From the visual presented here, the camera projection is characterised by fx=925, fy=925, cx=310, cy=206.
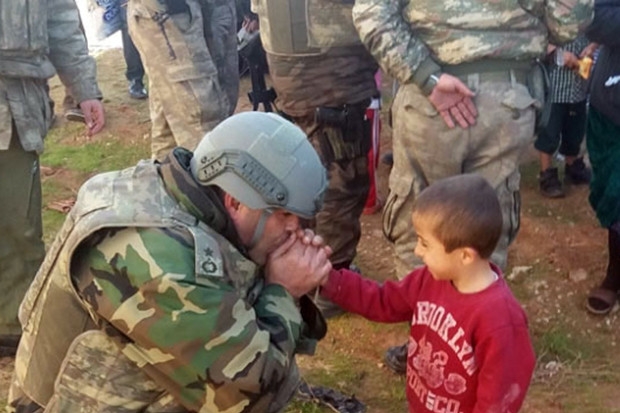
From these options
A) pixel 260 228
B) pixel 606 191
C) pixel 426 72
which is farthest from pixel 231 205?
pixel 606 191

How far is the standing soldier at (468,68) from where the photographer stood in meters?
3.57

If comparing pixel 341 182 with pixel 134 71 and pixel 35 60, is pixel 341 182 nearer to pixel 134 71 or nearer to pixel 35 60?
pixel 35 60

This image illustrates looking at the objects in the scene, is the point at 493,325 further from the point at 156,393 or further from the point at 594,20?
the point at 594,20

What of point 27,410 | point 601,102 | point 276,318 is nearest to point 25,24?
point 27,410

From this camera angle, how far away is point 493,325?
2.64 m

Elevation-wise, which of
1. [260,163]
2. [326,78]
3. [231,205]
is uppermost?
[260,163]

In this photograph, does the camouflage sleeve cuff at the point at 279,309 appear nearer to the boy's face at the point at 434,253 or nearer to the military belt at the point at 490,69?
the boy's face at the point at 434,253

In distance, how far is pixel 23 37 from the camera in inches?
153

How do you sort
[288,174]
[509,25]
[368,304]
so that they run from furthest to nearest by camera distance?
[509,25]
[368,304]
[288,174]

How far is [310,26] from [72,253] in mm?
2356

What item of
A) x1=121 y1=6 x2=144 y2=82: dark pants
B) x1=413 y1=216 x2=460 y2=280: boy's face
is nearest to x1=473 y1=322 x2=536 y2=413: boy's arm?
x1=413 y1=216 x2=460 y2=280: boy's face

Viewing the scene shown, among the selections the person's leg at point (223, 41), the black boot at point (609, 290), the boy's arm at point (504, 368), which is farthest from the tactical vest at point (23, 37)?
the black boot at point (609, 290)

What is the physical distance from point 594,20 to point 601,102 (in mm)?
431

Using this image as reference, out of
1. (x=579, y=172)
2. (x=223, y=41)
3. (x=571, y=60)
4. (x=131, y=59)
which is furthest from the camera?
(x=131, y=59)
